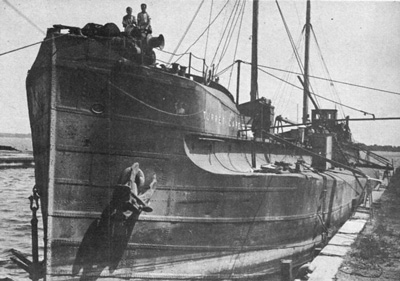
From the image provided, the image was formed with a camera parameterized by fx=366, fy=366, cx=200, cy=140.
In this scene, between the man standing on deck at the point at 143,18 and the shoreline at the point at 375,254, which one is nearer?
the shoreline at the point at 375,254

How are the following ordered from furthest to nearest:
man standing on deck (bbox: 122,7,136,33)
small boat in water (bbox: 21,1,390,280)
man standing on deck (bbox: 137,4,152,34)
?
man standing on deck (bbox: 137,4,152,34) → man standing on deck (bbox: 122,7,136,33) → small boat in water (bbox: 21,1,390,280)

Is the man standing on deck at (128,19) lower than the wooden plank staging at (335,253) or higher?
higher

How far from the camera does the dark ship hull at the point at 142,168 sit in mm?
5375

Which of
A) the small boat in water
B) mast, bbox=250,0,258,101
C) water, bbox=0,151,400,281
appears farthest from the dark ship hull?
mast, bbox=250,0,258,101

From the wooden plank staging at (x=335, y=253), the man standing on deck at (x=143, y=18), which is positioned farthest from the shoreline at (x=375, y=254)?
the man standing on deck at (x=143, y=18)

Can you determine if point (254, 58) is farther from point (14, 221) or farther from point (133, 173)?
point (14, 221)

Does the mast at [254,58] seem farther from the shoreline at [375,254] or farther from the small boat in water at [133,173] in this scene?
the shoreline at [375,254]

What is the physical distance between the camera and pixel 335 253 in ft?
22.6

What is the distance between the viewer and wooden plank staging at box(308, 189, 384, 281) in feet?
19.2

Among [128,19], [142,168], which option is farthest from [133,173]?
[128,19]

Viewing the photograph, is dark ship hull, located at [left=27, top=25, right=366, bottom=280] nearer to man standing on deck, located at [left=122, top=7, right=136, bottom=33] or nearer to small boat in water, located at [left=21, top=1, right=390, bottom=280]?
small boat in water, located at [left=21, top=1, right=390, bottom=280]

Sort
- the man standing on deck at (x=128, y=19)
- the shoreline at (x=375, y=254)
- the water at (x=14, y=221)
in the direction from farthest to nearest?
the water at (x=14, y=221), the man standing on deck at (x=128, y=19), the shoreline at (x=375, y=254)

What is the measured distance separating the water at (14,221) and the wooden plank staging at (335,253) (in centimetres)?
671

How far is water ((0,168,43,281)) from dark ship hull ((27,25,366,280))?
13.8ft
